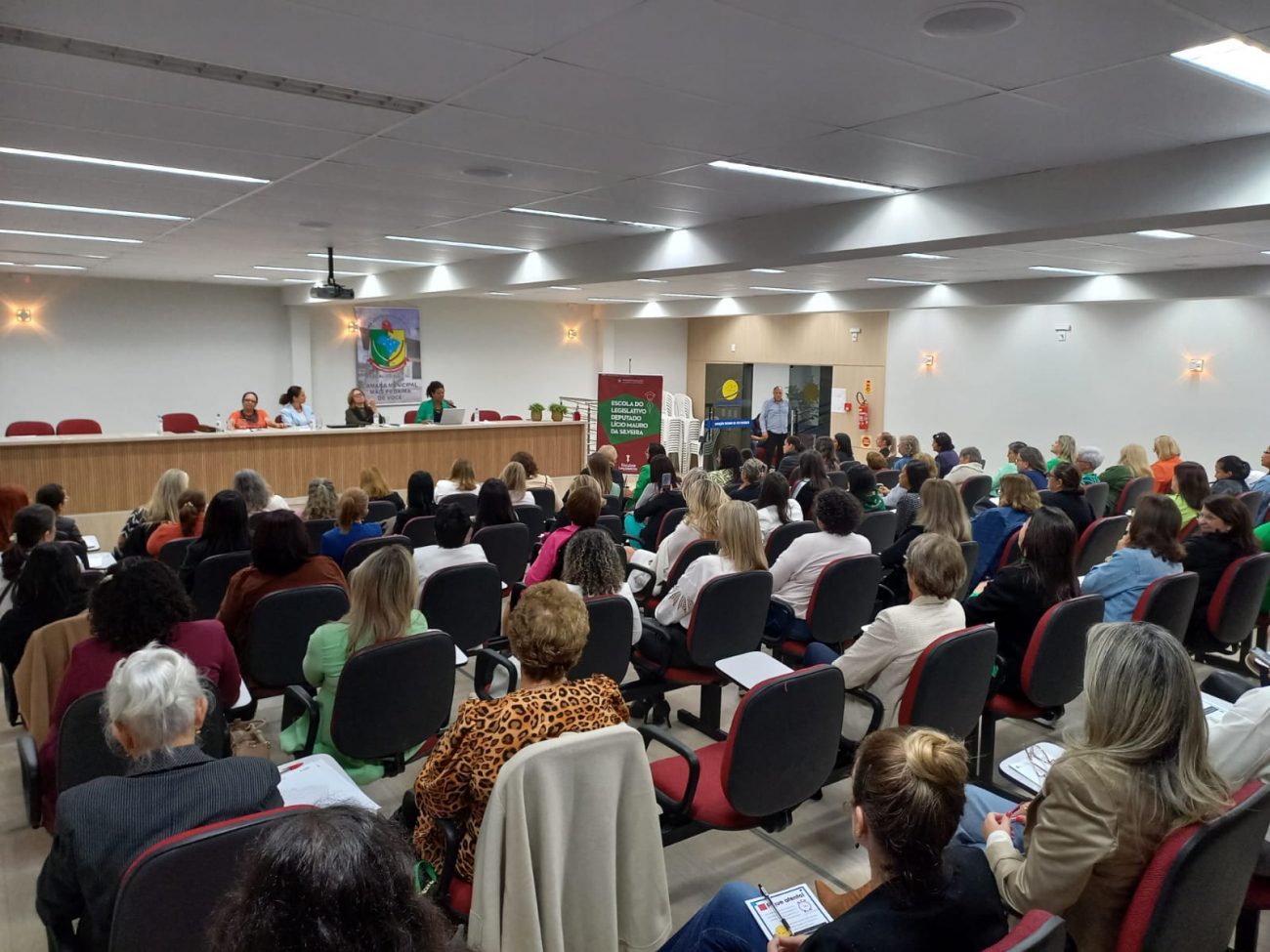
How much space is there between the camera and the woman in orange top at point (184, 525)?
476 centimetres

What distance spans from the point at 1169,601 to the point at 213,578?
14.9 feet

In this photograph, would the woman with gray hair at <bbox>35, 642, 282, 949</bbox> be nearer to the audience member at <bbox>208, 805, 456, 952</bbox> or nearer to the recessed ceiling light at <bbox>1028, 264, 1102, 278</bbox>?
the audience member at <bbox>208, 805, 456, 952</bbox>

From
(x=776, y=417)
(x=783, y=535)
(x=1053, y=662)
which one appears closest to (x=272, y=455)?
(x=783, y=535)

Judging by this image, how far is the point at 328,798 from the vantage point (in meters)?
2.06

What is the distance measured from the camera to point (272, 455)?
9.49 m

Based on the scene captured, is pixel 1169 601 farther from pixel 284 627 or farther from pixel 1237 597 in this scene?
pixel 284 627

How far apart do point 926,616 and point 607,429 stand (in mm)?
8732

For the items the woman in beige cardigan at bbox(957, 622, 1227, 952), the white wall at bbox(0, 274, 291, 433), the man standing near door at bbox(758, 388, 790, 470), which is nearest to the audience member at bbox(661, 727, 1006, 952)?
the woman in beige cardigan at bbox(957, 622, 1227, 952)

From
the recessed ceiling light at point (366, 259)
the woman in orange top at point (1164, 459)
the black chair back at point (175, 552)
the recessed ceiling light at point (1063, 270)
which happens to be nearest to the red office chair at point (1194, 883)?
the black chair back at point (175, 552)

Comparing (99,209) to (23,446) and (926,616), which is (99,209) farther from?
(926,616)

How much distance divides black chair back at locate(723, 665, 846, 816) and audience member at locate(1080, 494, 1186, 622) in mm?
2136

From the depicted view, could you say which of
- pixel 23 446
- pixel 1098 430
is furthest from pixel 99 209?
pixel 1098 430

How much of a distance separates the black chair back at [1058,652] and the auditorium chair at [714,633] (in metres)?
1.14

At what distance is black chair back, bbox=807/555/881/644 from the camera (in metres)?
3.99
